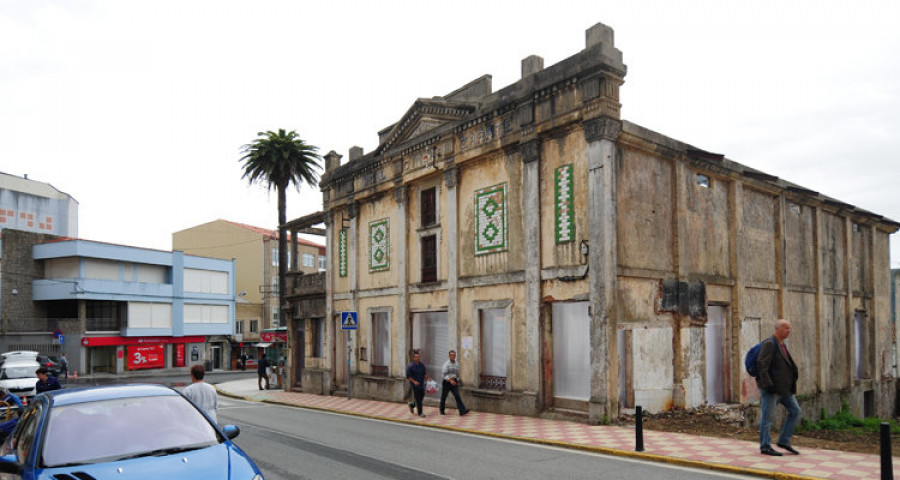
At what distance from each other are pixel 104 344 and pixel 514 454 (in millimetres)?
43075

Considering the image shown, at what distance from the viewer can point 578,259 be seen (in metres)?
14.8

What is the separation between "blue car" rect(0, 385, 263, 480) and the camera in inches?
206

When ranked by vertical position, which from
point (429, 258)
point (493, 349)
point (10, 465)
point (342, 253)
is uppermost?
point (342, 253)

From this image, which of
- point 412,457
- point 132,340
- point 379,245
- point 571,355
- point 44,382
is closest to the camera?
point 412,457

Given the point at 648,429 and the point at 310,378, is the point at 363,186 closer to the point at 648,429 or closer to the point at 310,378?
the point at 310,378

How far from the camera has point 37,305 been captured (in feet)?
151

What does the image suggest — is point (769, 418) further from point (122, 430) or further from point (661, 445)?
point (122, 430)

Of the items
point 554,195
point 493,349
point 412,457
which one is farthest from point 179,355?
point 412,457

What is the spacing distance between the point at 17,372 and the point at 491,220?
71.8ft

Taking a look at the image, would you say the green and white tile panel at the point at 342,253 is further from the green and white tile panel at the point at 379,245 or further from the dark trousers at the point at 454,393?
the dark trousers at the point at 454,393

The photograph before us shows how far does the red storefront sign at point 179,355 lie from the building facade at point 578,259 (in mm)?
32196

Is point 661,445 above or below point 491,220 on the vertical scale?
below

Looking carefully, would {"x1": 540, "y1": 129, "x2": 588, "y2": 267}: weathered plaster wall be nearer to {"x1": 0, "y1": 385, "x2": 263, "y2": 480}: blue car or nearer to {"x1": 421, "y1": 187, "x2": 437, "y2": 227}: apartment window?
{"x1": 421, "y1": 187, "x2": 437, "y2": 227}: apartment window

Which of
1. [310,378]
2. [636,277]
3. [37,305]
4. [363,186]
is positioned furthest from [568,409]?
[37,305]
